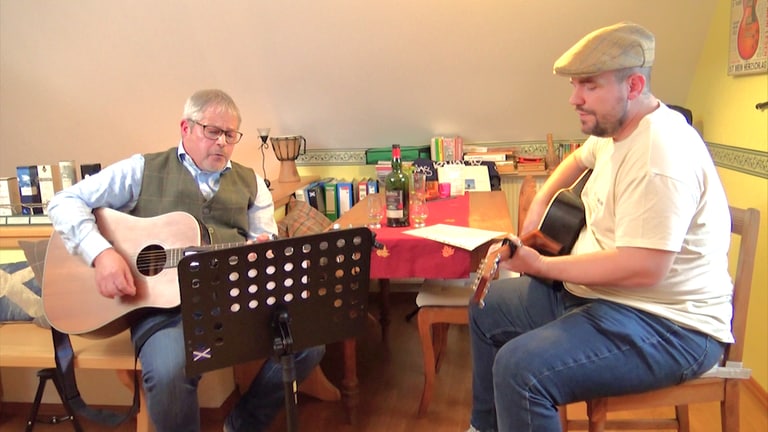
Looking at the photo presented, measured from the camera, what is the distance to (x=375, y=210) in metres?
2.31

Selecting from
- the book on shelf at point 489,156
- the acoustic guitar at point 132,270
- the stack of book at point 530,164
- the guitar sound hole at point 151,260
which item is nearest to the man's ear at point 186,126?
the acoustic guitar at point 132,270

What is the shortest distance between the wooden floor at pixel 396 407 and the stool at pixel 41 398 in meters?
0.04

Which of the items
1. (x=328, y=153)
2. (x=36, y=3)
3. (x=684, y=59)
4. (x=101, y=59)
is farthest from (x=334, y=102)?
(x=684, y=59)

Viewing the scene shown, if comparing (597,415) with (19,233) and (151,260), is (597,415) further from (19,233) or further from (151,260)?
(19,233)

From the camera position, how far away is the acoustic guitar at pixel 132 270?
1659mm

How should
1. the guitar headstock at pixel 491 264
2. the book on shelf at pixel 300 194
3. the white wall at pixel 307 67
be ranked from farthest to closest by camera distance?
the book on shelf at pixel 300 194 → the white wall at pixel 307 67 → the guitar headstock at pixel 491 264

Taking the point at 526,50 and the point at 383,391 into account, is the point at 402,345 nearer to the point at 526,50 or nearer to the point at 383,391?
the point at 383,391

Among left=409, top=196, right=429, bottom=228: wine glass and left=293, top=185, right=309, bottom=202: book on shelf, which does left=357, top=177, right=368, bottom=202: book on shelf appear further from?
left=409, top=196, right=429, bottom=228: wine glass

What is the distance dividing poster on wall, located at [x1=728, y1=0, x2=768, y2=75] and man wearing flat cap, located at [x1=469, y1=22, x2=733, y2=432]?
100cm

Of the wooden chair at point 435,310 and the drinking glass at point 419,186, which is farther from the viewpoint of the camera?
the drinking glass at point 419,186

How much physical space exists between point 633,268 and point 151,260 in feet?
4.44

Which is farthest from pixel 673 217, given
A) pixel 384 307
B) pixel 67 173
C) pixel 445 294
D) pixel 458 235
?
pixel 67 173

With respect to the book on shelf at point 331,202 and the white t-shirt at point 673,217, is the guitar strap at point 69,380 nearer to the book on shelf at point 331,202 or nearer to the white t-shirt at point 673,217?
Result: the white t-shirt at point 673,217

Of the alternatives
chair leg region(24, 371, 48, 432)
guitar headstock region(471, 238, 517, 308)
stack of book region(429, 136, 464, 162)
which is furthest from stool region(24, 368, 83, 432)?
stack of book region(429, 136, 464, 162)
